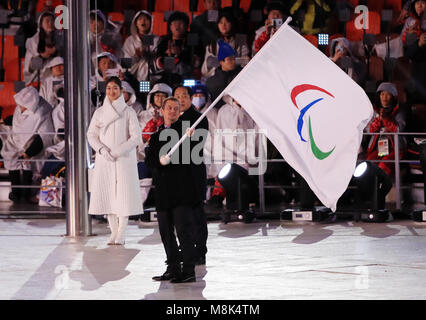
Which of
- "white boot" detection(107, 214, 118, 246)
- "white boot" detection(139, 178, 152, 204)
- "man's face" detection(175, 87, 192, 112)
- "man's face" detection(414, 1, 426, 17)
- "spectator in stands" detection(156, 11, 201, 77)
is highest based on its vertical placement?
"man's face" detection(414, 1, 426, 17)

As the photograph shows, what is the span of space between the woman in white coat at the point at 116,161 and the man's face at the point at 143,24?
12.8 ft

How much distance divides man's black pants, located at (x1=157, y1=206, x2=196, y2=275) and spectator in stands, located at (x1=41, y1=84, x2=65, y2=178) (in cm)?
534

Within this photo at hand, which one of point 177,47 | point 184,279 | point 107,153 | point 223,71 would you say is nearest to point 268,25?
point 223,71

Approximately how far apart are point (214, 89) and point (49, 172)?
94.7 inches

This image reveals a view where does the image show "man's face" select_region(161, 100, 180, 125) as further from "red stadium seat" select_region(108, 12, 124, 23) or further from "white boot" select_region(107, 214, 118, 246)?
"red stadium seat" select_region(108, 12, 124, 23)

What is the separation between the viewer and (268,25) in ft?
40.1

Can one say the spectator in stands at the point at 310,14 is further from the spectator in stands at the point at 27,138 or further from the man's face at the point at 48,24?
the spectator in stands at the point at 27,138

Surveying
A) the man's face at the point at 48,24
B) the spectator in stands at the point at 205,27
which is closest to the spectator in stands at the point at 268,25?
the spectator in stands at the point at 205,27

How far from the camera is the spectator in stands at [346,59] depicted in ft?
40.7

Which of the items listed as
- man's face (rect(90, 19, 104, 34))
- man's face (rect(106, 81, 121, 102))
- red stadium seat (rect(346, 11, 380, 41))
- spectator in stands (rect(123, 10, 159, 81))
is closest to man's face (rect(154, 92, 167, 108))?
spectator in stands (rect(123, 10, 159, 81))

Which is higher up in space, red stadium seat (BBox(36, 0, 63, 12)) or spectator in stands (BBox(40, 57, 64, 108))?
red stadium seat (BBox(36, 0, 63, 12))

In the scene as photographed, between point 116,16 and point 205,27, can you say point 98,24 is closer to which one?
point 116,16

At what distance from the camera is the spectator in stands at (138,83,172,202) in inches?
473
